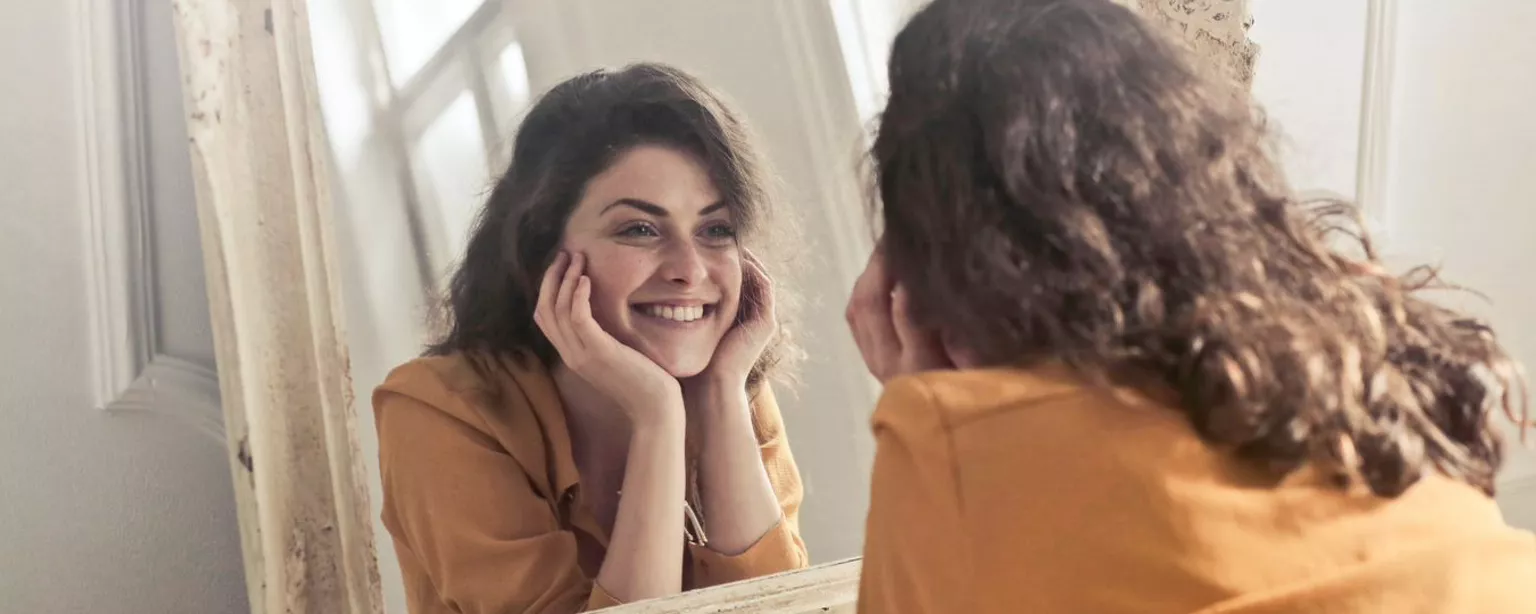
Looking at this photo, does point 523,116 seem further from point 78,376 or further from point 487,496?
point 78,376

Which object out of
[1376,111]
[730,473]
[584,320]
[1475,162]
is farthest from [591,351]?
[1475,162]

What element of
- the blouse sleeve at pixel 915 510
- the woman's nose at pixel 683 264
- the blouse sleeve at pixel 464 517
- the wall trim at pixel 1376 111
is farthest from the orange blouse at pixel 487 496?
the wall trim at pixel 1376 111

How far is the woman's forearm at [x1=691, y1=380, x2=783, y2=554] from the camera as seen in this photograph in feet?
2.48

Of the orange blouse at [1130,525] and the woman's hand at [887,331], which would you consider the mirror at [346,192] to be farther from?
the orange blouse at [1130,525]

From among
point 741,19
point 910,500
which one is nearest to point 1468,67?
point 741,19

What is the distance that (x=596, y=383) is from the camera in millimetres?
734

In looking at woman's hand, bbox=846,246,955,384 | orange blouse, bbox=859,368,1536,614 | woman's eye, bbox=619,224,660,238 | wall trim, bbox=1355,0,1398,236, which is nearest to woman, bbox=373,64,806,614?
woman's eye, bbox=619,224,660,238

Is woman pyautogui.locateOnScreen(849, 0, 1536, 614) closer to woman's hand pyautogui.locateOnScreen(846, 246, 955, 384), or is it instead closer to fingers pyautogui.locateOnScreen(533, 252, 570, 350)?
woman's hand pyautogui.locateOnScreen(846, 246, 955, 384)

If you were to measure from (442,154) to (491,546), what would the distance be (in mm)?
248

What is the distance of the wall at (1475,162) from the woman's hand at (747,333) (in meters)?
0.79

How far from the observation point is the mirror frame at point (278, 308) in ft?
2.28

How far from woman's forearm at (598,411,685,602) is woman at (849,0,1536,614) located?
0.63 ft

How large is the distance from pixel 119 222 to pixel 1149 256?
2.22ft

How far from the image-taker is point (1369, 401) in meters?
0.52
